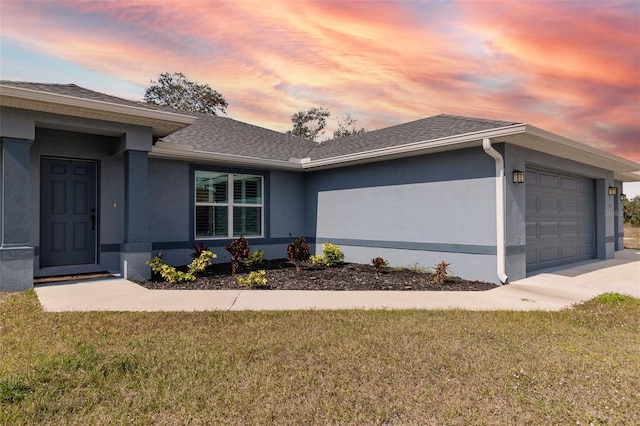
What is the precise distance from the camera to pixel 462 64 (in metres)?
9.35

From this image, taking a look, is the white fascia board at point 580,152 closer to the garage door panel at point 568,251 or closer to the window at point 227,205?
the garage door panel at point 568,251

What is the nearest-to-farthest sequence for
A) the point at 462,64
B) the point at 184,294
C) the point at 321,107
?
the point at 184,294 → the point at 462,64 → the point at 321,107

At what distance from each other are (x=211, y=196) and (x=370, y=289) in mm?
5396

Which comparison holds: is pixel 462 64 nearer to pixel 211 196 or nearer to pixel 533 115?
pixel 533 115

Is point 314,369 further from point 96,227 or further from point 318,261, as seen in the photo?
point 96,227

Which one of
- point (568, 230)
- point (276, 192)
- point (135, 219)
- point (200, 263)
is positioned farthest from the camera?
point (276, 192)

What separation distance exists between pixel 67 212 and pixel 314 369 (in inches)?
293

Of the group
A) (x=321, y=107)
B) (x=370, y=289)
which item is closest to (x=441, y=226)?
(x=370, y=289)

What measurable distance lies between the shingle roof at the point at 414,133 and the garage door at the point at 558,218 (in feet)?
7.00

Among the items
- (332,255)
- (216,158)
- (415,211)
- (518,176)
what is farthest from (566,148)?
(216,158)

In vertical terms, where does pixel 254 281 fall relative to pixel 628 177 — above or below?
below

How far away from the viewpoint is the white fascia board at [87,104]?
19.3ft

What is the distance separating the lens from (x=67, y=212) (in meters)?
8.06

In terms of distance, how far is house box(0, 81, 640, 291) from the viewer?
6.86 metres
